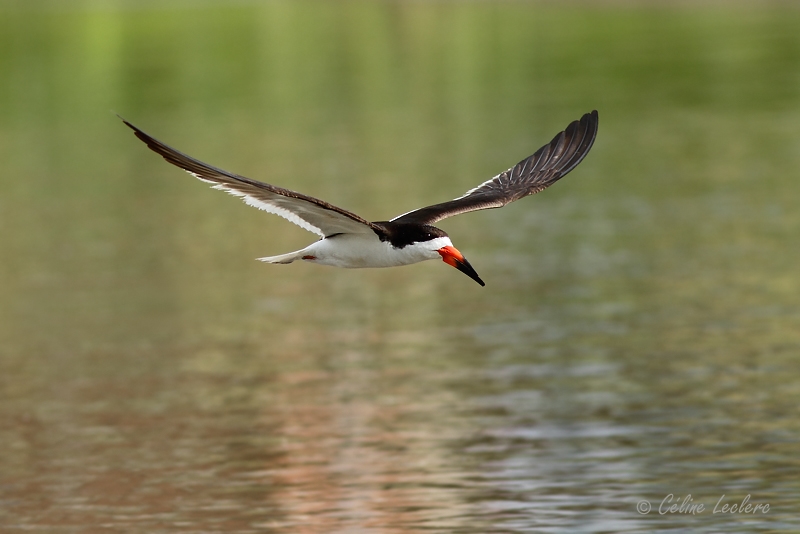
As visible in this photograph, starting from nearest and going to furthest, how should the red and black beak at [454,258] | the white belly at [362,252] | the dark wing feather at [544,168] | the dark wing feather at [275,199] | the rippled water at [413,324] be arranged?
1. the dark wing feather at [275,199]
2. the red and black beak at [454,258]
3. the white belly at [362,252]
4. the dark wing feather at [544,168]
5. the rippled water at [413,324]

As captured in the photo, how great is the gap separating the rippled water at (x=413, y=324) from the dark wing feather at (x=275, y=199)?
3556 mm

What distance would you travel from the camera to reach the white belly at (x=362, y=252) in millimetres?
13156

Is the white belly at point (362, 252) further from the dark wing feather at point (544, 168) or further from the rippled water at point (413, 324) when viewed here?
the rippled water at point (413, 324)

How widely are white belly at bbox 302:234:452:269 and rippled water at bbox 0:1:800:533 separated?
10.3ft

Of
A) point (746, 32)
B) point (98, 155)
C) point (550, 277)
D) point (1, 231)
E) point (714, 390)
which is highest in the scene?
point (746, 32)

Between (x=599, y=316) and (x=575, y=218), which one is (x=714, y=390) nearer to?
(x=599, y=316)

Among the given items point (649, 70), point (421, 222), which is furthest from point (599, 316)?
point (649, 70)

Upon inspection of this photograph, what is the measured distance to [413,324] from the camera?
25.8 metres

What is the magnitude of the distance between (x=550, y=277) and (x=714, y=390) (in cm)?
838

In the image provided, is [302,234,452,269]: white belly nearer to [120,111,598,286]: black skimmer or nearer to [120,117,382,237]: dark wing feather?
[120,111,598,286]: black skimmer

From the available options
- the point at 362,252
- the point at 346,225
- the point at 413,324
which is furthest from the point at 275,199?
the point at 413,324

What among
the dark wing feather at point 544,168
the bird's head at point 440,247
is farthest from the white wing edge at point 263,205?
the dark wing feather at point 544,168

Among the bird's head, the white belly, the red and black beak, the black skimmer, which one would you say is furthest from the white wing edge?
the red and black beak

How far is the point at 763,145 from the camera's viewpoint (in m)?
42.7
